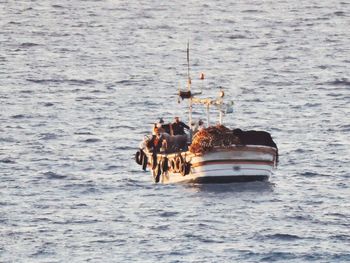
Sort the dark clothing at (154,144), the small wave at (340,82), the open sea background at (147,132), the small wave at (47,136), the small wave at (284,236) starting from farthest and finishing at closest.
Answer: the small wave at (340,82) < the small wave at (47,136) < the dark clothing at (154,144) < the small wave at (284,236) < the open sea background at (147,132)

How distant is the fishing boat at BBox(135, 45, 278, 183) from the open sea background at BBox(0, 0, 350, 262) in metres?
0.72

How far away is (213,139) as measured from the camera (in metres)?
96.1

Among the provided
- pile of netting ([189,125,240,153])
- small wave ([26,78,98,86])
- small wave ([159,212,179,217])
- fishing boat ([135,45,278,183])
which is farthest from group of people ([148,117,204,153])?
small wave ([26,78,98,86])

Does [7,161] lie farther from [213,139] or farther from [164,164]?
[213,139]

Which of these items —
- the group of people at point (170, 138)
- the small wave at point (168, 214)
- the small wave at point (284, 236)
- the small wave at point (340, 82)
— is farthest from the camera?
the small wave at point (340, 82)

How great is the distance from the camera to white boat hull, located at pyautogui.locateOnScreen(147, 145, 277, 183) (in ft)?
317

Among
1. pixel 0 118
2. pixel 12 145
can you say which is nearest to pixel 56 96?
pixel 0 118

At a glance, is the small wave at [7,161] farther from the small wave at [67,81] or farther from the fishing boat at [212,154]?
the small wave at [67,81]

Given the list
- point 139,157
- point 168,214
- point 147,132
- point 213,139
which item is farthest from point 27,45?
point 168,214

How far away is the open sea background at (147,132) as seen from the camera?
86.9m

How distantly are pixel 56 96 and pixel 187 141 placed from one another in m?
43.4

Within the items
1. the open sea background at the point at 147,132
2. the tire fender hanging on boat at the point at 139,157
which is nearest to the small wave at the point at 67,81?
the open sea background at the point at 147,132

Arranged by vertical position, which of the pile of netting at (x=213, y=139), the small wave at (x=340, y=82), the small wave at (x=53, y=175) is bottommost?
the small wave at (x=340, y=82)

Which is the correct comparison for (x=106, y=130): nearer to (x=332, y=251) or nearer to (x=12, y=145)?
(x=12, y=145)
